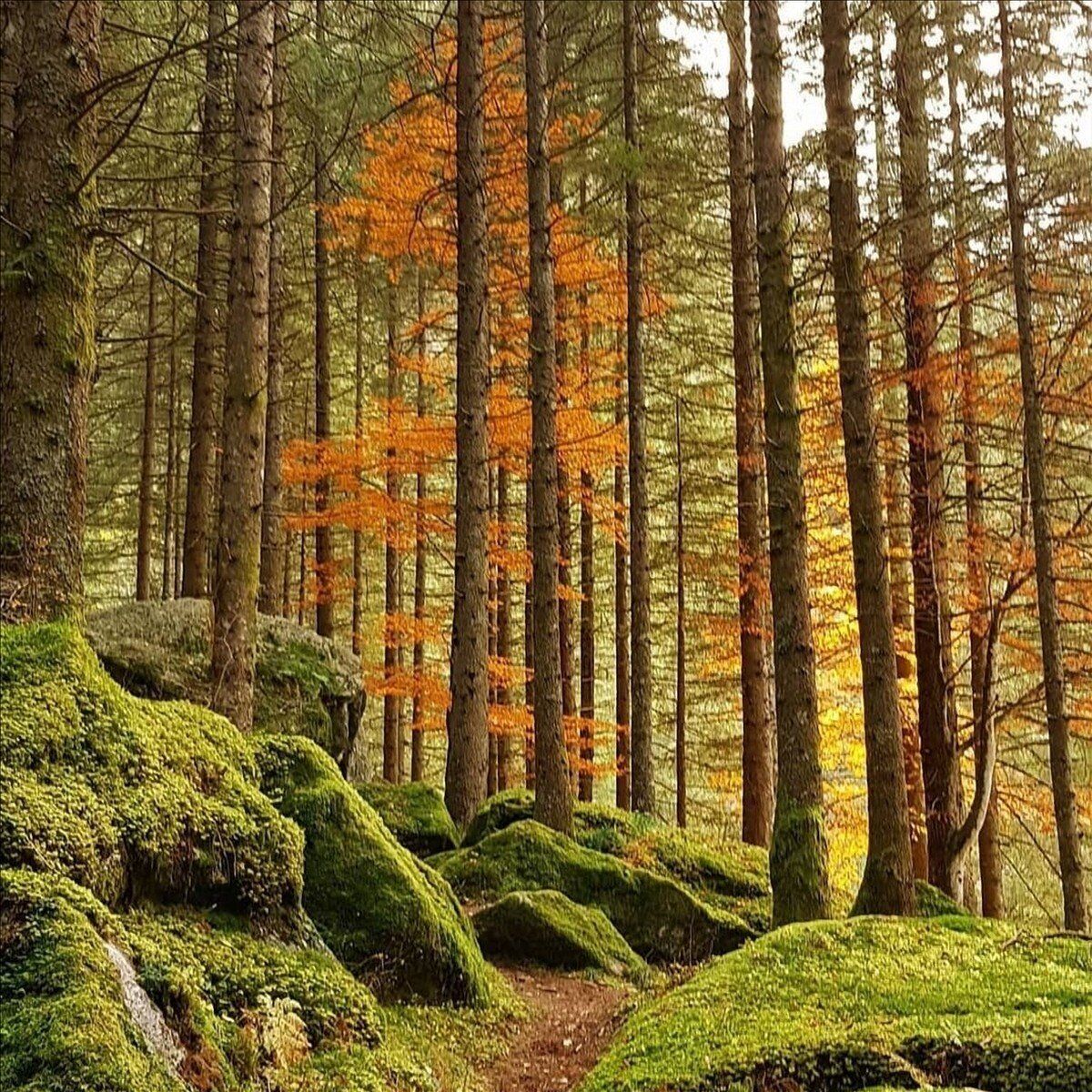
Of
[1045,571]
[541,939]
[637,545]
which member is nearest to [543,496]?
[637,545]

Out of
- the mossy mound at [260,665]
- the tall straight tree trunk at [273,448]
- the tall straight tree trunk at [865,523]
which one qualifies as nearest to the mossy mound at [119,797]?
the tall straight tree trunk at [865,523]

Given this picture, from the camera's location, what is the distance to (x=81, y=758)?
3.88m

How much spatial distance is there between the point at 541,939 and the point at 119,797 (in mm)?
4559

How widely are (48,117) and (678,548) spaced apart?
12.0 meters

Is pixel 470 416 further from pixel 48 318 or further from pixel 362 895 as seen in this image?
pixel 362 895

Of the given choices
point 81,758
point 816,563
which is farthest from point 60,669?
point 816,563

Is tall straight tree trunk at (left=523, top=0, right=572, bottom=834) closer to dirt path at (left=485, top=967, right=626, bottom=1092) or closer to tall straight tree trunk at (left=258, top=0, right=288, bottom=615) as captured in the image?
dirt path at (left=485, top=967, right=626, bottom=1092)

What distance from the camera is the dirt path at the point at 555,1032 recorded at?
4.92 m

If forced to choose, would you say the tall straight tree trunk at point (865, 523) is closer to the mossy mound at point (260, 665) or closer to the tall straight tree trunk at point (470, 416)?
the tall straight tree trunk at point (470, 416)

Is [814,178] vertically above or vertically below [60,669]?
above

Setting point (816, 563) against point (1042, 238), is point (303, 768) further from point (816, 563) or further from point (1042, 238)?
point (816, 563)

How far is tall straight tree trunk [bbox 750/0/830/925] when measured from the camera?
7.45 metres

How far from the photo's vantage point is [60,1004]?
2.67m

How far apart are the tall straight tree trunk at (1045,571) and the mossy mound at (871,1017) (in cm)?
506
